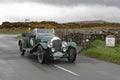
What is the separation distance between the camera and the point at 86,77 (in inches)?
498

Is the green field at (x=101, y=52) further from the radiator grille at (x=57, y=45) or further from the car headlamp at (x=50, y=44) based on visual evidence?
the car headlamp at (x=50, y=44)

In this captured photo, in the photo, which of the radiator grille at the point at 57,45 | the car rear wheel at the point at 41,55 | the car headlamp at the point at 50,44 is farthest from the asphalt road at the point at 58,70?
the car headlamp at the point at 50,44

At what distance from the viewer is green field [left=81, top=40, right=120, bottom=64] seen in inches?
709

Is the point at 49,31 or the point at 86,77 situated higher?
the point at 49,31

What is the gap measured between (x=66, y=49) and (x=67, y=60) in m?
0.91

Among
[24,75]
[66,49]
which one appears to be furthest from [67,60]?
[24,75]

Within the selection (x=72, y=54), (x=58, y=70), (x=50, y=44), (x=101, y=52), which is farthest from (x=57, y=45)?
(x=101, y=52)

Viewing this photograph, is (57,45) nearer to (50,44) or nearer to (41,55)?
(50,44)

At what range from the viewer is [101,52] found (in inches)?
782

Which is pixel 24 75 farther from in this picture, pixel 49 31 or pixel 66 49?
pixel 49 31

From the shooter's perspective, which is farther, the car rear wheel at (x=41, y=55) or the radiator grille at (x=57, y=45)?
the radiator grille at (x=57, y=45)

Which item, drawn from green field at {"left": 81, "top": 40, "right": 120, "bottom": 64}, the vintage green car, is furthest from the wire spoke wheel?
green field at {"left": 81, "top": 40, "right": 120, "bottom": 64}

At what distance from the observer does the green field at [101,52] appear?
18.0m

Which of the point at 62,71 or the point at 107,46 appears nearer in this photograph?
the point at 62,71
